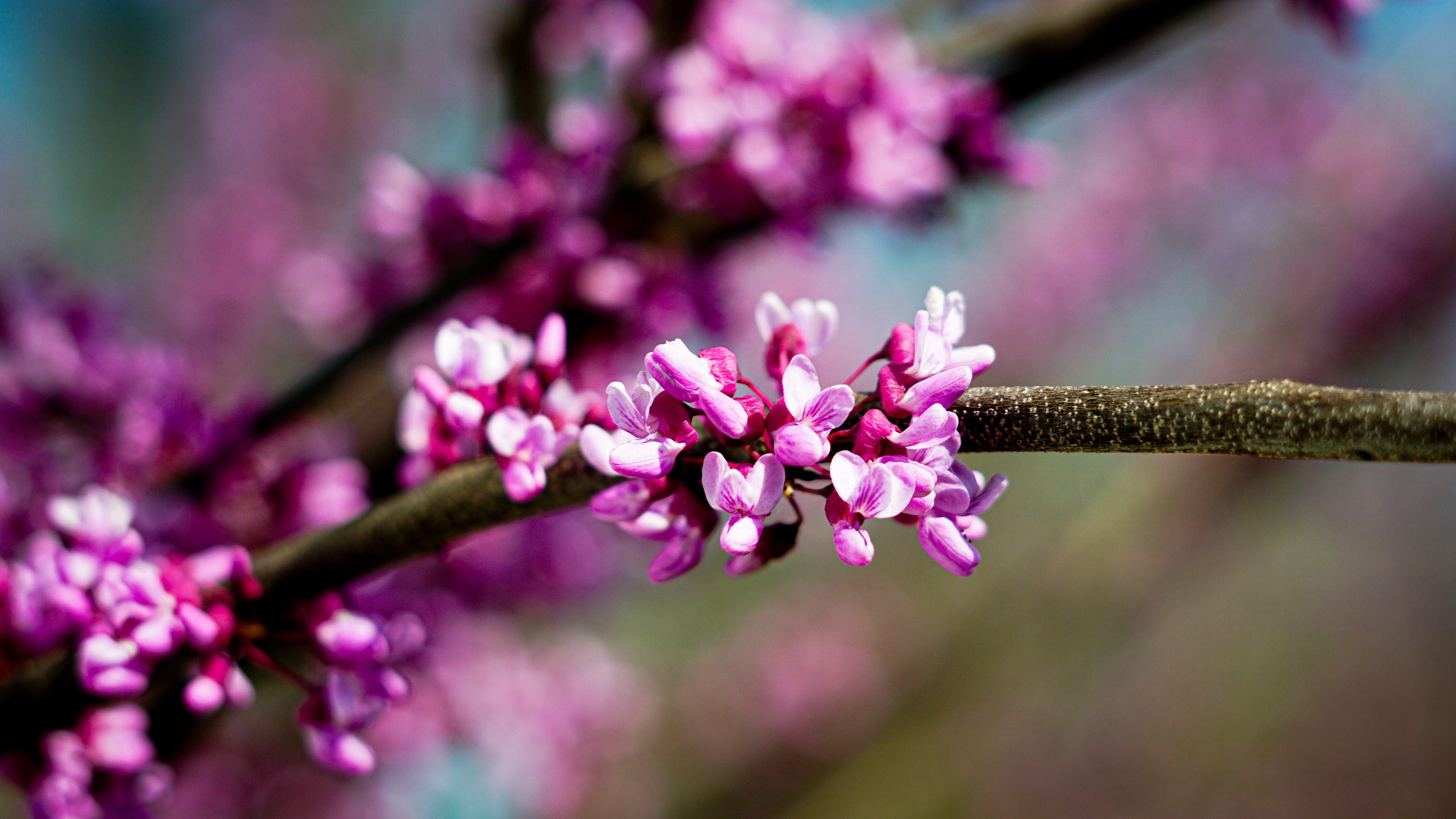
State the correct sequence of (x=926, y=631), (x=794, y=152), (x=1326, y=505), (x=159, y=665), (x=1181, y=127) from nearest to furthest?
(x=159, y=665) < (x=794, y=152) < (x=1181, y=127) < (x=926, y=631) < (x=1326, y=505)

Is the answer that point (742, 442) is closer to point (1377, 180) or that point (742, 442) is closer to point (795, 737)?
point (795, 737)

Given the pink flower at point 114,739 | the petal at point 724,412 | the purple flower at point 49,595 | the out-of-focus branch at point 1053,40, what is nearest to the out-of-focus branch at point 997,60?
the out-of-focus branch at point 1053,40

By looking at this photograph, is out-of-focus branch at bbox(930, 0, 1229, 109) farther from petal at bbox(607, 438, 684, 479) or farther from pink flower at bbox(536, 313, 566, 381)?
petal at bbox(607, 438, 684, 479)

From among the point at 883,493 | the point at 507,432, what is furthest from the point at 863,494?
the point at 507,432

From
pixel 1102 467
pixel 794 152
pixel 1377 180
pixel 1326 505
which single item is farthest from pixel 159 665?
pixel 1326 505

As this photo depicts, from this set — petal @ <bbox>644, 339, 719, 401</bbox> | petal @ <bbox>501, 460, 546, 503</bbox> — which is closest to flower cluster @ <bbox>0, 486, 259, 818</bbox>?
petal @ <bbox>501, 460, 546, 503</bbox>

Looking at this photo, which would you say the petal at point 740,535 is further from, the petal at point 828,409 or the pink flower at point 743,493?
the petal at point 828,409
